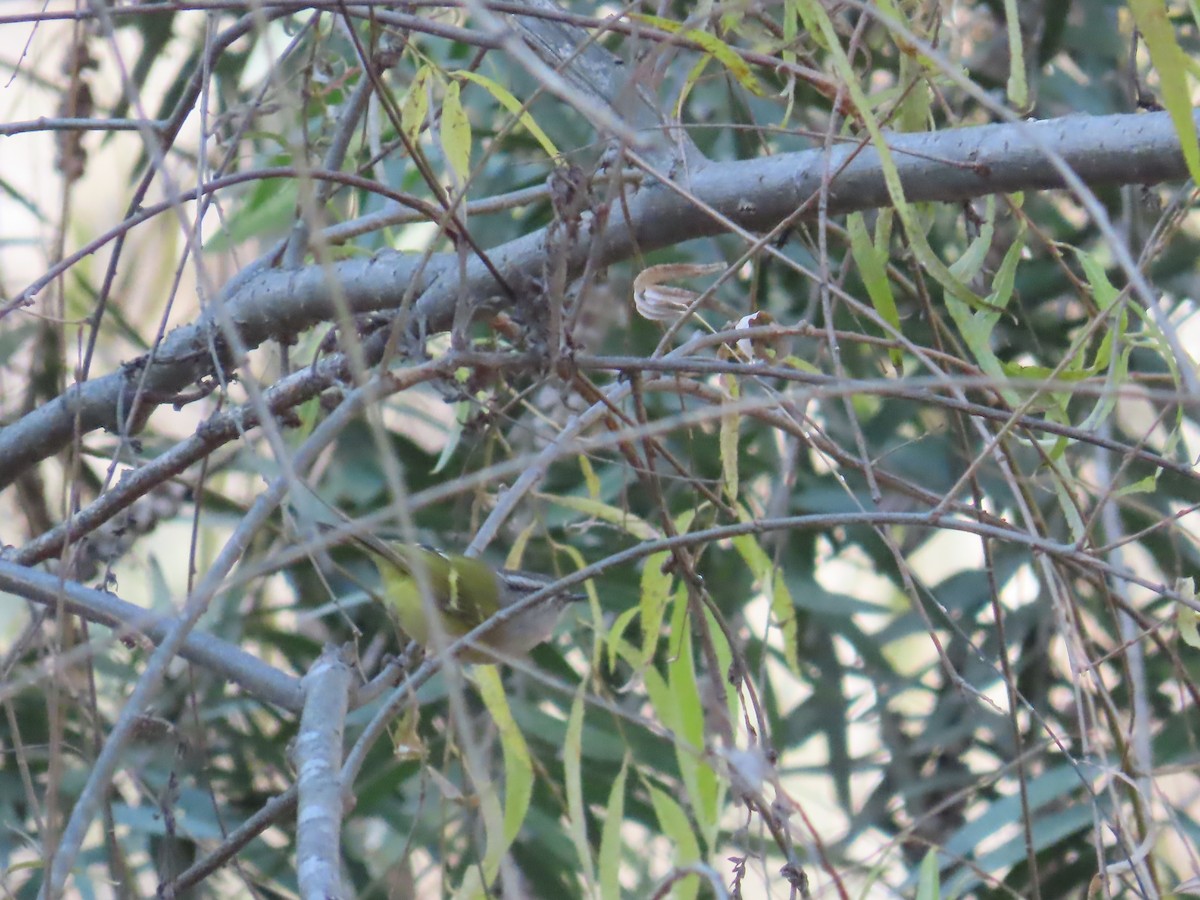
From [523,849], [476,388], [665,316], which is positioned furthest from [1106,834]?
[476,388]

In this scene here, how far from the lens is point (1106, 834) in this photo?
2.09 meters

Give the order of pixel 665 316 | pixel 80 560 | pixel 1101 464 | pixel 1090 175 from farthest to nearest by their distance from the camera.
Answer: pixel 1101 464 → pixel 80 560 → pixel 665 316 → pixel 1090 175

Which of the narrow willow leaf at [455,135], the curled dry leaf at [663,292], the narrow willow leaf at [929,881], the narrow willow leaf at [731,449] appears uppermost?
the narrow willow leaf at [455,135]

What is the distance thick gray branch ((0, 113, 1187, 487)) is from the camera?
35.8 inches

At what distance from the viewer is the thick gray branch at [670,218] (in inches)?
35.8

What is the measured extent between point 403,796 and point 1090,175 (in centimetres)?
149

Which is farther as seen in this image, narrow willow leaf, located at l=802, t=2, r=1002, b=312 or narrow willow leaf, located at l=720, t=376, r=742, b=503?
narrow willow leaf, located at l=720, t=376, r=742, b=503

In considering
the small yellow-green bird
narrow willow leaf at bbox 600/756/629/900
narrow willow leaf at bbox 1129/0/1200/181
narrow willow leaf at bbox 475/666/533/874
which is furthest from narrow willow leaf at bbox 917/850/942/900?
narrow willow leaf at bbox 1129/0/1200/181

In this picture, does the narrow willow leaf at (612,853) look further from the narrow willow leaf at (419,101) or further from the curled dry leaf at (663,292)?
the narrow willow leaf at (419,101)

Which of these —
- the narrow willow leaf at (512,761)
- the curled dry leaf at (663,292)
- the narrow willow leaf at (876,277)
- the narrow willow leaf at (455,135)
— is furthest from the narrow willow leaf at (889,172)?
the narrow willow leaf at (512,761)

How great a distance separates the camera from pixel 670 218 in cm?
106

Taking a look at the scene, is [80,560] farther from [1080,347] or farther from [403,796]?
[1080,347]

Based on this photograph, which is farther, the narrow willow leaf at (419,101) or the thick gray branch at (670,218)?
the narrow willow leaf at (419,101)

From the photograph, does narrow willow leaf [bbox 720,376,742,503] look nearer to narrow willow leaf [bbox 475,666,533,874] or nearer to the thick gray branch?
the thick gray branch
